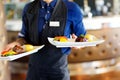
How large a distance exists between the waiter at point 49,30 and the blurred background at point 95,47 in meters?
2.42

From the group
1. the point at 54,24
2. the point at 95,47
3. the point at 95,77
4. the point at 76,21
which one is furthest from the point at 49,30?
the point at 95,47

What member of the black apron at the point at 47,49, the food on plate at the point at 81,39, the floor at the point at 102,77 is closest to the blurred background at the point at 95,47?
the floor at the point at 102,77

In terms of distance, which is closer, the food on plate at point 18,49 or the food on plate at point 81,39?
the food on plate at point 18,49

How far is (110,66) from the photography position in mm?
4535

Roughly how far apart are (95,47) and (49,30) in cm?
274

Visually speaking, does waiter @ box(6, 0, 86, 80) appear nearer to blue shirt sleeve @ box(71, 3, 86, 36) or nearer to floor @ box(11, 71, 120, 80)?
blue shirt sleeve @ box(71, 3, 86, 36)

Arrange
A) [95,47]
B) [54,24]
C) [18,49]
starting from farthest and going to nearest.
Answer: [95,47], [54,24], [18,49]

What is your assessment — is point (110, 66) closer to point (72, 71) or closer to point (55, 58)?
point (72, 71)

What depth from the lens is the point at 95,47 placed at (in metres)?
4.36

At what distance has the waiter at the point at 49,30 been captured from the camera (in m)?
1.70

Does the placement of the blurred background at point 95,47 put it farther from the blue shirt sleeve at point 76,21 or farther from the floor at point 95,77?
the blue shirt sleeve at point 76,21

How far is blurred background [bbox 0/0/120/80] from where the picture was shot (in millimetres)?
4254

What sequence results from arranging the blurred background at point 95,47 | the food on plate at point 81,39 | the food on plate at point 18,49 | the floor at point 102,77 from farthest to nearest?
the blurred background at point 95,47
the floor at point 102,77
the food on plate at point 81,39
the food on plate at point 18,49

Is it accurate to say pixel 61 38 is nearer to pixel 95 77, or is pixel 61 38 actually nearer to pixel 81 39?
pixel 81 39
